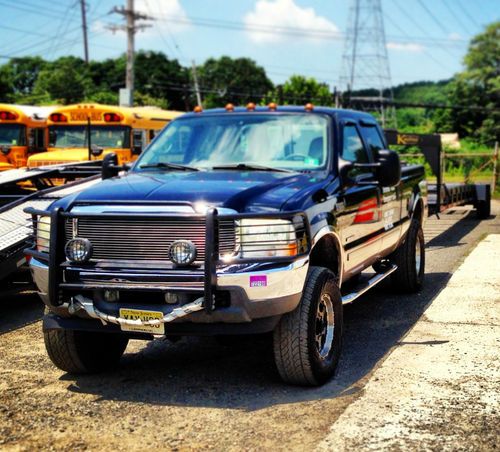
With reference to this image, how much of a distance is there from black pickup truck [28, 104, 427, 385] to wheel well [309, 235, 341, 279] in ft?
0.04

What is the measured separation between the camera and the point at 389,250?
26.7 feet

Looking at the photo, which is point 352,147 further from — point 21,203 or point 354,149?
point 21,203

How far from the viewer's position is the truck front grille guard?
16.0ft

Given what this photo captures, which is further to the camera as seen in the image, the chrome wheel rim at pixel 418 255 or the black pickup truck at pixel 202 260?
the chrome wheel rim at pixel 418 255

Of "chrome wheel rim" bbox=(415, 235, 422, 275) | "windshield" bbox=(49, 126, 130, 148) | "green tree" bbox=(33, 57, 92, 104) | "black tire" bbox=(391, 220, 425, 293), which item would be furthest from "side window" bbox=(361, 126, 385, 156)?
"green tree" bbox=(33, 57, 92, 104)

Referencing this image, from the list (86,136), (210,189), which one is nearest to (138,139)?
A: (86,136)

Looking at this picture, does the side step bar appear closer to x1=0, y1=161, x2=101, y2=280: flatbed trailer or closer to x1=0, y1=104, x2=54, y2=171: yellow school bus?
x1=0, y1=161, x2=101, y2=280: flatbed trailer

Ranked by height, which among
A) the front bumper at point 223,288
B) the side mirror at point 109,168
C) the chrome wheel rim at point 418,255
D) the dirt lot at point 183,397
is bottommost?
the dirt lot at point 183,397

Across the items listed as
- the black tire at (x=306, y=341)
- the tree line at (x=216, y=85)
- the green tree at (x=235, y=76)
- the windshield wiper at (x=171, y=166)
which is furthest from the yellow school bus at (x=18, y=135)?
the green tree at (x=235, y=76)

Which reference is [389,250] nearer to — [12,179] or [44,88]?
[12,179]

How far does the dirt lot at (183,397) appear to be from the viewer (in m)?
4.57

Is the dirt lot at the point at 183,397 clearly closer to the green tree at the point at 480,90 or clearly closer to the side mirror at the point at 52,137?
the side mirror at the point at 52,137

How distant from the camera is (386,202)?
7.71 m

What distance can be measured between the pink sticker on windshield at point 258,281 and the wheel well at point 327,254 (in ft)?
3.31
